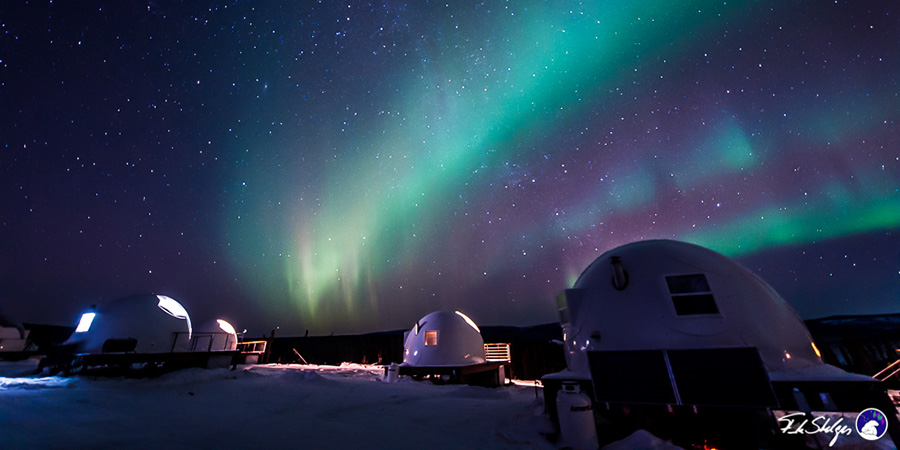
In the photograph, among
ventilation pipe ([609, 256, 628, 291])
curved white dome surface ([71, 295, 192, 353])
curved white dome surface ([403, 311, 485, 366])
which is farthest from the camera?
curved white dome surface ([403, 311, 485, 366])

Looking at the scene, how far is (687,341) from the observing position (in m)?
7.11

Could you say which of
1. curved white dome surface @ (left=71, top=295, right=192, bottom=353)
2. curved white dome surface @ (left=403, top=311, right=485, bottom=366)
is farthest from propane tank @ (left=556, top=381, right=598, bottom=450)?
curved white dome surface @ (left=71, top=295, right=192, bottom=353)

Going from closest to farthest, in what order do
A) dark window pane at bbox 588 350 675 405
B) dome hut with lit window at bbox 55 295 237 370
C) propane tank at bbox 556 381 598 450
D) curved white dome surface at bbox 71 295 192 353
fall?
dark window pane at bbox 588 350 675 405 < propane tank at bbox 556 381 598 450 < dome hut with lit window at bbox 55 295 237 370 < curved white dome surface at bbox 71 295 192 353

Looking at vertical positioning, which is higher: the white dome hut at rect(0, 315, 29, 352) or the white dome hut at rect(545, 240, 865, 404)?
the white dome hut at rect(0, 315, 29, 352)

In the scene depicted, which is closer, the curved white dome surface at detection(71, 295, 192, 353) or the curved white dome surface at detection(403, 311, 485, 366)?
the curved white dome surface at detection(71, 295, 192, 353)

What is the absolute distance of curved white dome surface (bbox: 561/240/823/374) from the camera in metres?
7.15

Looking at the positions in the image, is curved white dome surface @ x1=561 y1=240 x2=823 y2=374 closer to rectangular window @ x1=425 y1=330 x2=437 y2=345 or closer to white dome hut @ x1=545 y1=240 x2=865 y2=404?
white dome hut @ x1=545 y1=240 x2=865 y2=404

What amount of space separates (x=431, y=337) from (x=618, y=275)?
49.9 ft

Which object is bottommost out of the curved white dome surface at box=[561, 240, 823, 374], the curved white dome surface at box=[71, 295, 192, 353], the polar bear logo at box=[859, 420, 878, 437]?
the polar bear logo at box=[859, 420, 878, 437]

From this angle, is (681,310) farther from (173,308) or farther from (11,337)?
(11,337)

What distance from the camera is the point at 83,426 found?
6.04 meters

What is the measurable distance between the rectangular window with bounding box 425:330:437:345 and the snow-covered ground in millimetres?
8181

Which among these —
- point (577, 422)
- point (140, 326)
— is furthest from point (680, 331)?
point (140, 326)

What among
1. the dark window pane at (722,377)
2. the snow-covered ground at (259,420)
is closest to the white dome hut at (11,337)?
the snow-covered ground at (259,420)
